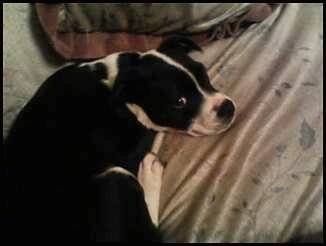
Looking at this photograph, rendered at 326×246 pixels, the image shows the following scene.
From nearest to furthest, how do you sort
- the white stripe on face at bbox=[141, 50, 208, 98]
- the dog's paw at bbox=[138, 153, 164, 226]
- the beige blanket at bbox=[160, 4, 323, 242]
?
the beige blanket at bbox=[160, 4, 323, 242] → the dog's paw at bbox=[138, 153, 164, 226] → the white stripe on face at bbox=[141, 50, 208, 98]

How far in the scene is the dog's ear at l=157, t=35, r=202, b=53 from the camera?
1.42 meters

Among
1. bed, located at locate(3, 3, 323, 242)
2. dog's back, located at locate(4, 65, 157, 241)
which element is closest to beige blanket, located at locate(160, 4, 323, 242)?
bed, located at locate(3, 3, 323, 242)

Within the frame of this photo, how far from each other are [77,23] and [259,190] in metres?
0.68

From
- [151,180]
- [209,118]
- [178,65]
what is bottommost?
[151,180]

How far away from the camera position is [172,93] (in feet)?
4.41

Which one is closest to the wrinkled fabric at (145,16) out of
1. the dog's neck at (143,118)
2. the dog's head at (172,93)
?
the dog's head at (172,93)

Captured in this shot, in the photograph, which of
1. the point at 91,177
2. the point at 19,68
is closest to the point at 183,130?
the point at 91,177

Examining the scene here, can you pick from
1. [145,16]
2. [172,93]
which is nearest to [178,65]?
[172,93]

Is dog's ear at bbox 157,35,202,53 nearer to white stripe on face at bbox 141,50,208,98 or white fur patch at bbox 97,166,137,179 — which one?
white stripe on face at bbox 141,50,208,98

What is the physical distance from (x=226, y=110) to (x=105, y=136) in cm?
32

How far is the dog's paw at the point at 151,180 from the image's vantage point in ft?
4.08

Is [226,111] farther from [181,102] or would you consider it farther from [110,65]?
[110,65]

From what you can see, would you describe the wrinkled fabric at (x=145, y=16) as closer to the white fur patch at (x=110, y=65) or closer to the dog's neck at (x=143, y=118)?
the white fur patch at (x=110, y=65)

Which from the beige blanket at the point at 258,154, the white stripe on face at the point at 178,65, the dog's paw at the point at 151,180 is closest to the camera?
the beige blanket at the point at 258,154
